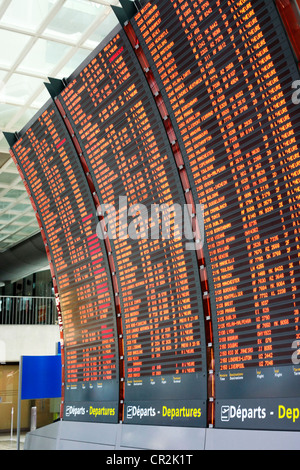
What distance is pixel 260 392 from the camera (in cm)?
337

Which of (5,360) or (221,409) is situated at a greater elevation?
(5,360)

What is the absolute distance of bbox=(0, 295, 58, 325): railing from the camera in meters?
26.8

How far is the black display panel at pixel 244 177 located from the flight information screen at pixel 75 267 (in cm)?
156

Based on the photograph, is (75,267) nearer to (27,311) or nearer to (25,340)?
(25,340)

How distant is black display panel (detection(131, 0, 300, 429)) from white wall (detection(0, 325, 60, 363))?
22402 millimetres

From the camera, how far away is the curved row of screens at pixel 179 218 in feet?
10.8

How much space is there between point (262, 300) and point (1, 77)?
783 cm

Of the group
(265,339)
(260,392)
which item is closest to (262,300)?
(265,339)

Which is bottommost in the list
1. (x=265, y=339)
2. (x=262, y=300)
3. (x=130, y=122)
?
(x=265, y=339)

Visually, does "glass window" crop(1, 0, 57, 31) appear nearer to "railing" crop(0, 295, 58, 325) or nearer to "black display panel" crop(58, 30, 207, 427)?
"black display panel" crop(58, 30, 207, 427)

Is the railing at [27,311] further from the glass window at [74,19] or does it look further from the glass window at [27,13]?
the glass window at [27,13]

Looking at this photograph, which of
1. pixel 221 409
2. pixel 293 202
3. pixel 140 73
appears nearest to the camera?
pixel 293 202

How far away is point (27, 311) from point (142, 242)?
23393 mm

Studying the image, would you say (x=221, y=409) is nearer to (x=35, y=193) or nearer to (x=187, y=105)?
(x=187, y=105)
